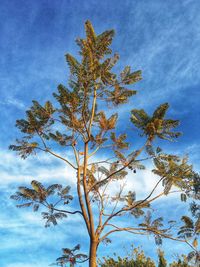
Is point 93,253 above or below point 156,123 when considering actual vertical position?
below

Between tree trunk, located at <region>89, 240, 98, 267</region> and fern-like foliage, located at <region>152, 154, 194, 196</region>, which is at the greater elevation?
fern-like foliage, located at <region>152, 154, 194, 196</region>

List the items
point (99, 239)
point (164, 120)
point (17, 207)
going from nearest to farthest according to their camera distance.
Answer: point (99, 239)
point (164, 120)
point (17, 207)

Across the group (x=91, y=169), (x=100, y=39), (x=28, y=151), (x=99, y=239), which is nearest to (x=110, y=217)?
(x=99, y=239)

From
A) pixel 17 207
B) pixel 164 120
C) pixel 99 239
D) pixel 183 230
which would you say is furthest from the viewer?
pixel 183 230

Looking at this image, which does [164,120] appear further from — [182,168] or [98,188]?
[98,188]

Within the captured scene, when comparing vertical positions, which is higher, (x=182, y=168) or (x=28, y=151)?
(x=28, y=151)

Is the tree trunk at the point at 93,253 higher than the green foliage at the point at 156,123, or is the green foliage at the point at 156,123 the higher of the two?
the green foliage at the point at 156,123

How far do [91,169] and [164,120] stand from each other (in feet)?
18.7

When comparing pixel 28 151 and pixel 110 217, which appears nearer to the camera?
pixel 110 217

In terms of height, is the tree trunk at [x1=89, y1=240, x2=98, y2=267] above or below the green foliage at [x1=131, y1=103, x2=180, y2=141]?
below

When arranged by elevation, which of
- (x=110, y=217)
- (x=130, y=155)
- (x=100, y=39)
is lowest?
(x=110, y=217)

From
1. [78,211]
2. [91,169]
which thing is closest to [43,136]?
[91,169]

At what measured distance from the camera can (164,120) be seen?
2164 cm

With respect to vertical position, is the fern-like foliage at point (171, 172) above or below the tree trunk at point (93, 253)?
above
